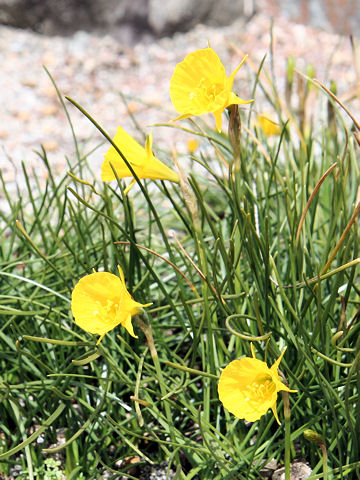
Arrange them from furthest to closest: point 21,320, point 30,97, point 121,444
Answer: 1. point 30,97
2. point 21,320
3. point 121,444

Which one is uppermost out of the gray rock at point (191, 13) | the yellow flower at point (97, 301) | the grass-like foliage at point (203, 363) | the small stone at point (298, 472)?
the gray rock at point (191, 13)

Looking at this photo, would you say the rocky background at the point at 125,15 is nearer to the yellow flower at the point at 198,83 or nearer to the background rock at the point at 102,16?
the background rock at the point at 102,16

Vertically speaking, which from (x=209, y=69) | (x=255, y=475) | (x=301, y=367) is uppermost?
(x=209, y=69)

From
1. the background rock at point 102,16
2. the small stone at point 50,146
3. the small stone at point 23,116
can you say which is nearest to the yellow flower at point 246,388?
the small stone at point 50,146

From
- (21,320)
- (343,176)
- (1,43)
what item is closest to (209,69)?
(343,176)

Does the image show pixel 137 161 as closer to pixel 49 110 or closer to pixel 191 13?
pixel 49 110

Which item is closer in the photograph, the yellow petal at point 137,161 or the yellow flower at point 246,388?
the yellow flower at point 246,388

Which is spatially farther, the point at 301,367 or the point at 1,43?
the point at 1,43

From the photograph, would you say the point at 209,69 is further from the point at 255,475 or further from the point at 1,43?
the point at 1,43
